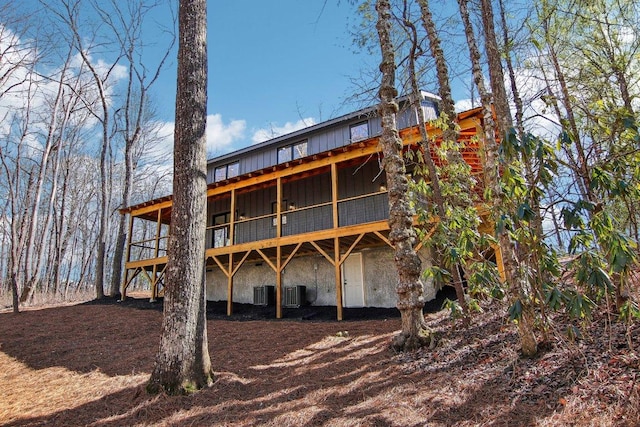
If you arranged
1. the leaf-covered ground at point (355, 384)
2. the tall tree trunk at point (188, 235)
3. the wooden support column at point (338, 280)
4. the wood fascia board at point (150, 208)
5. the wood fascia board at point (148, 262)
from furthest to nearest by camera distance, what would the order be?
the wood fascia board at point (150, 208), the wood fascia board at point (148, 262), the wooden support column at point (338, 280), the tall tree trunk at point (188, 235), the leaf-covered ground at point (355, 384)

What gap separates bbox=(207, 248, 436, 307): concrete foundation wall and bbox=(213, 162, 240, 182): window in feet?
14.9

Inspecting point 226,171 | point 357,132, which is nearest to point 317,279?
point 357,132

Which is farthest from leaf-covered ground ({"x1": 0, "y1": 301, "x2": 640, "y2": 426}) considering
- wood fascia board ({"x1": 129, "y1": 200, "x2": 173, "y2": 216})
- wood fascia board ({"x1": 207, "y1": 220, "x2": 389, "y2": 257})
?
wood fascia board ({"x1": 129, "y1": 200, "x2": 173, "y2": 216})

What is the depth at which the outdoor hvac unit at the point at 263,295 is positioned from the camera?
13625 millimetres

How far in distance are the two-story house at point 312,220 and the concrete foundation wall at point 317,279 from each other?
0.11ft

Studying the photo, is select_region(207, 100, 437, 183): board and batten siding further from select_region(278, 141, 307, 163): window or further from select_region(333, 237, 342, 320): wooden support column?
select_region(333, 237, 342, 320): wooden support column

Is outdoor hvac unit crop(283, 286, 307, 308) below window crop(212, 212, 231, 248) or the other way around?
below

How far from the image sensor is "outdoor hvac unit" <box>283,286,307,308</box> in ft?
42.4

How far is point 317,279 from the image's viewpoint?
43.9 ft

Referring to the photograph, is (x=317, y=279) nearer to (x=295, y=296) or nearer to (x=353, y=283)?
(x=295, y=296)

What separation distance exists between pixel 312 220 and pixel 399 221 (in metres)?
6.66

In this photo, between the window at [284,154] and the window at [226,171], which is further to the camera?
the window at [226,171]

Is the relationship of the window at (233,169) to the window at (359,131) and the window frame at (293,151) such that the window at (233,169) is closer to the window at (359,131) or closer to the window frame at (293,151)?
the window frame at (293,151)

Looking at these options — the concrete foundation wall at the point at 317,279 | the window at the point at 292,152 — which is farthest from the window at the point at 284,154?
the concrete foundation wall at the point at 317,279
